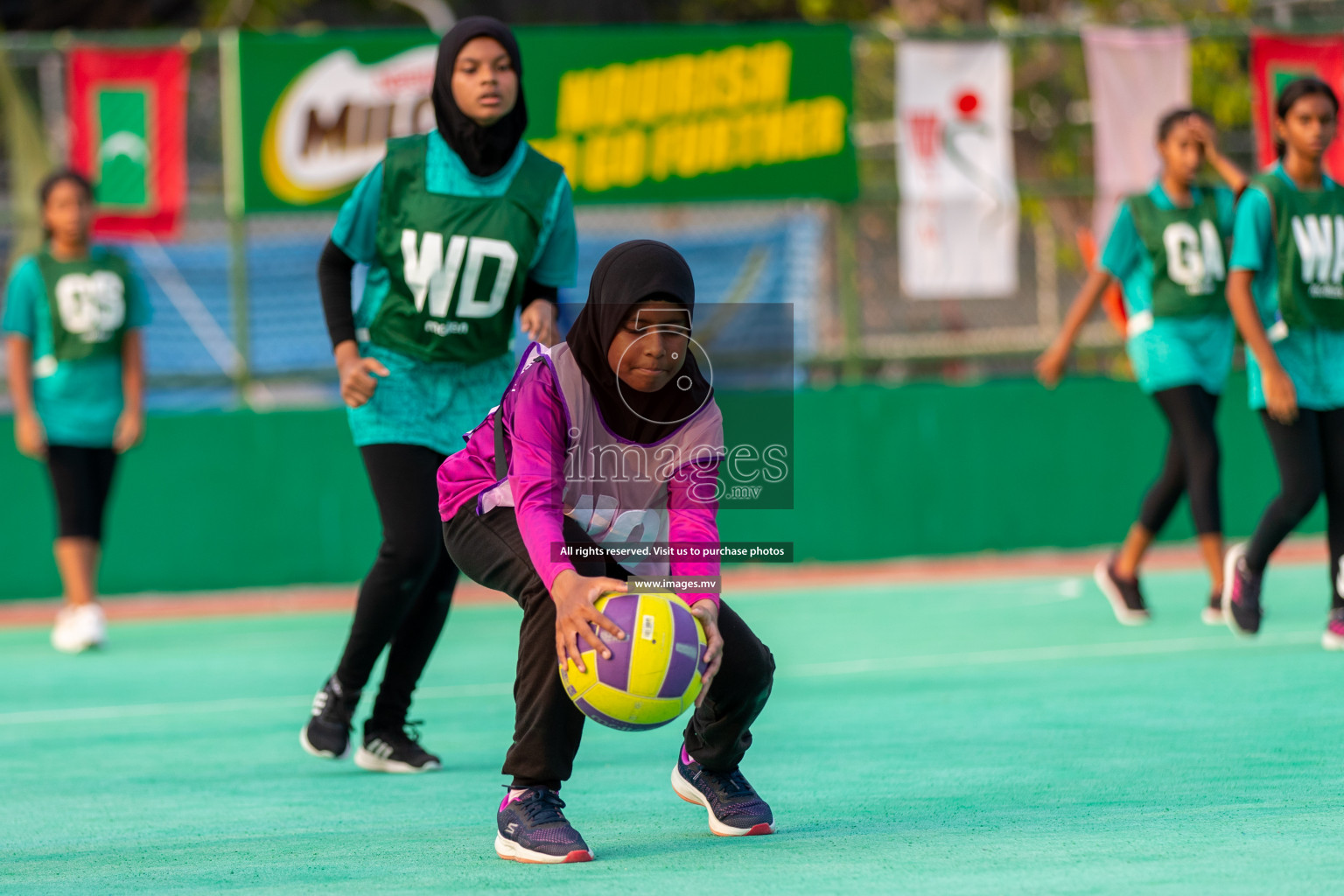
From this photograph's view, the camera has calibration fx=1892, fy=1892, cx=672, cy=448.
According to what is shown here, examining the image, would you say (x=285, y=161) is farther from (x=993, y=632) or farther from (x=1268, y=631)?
(x=1268, y=631)

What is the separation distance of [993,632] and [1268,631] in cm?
138

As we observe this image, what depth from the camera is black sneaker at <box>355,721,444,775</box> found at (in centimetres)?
622

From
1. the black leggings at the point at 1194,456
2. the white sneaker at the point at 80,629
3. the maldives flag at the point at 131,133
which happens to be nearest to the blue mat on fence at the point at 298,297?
the maldives flag at the point at 131,133

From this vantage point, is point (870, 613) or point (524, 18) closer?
point (870, 613)

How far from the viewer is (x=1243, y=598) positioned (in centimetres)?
833

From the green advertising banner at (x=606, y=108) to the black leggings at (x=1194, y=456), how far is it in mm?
4547

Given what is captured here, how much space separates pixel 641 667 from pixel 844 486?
930 centimetres

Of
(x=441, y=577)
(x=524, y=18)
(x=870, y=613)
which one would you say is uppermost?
(x=524, y=18)

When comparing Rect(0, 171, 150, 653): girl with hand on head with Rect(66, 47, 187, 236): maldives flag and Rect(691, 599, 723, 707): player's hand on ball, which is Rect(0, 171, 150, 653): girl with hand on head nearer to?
Rect(66, 47, 187, 236): maldives flag

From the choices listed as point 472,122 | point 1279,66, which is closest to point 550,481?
point 472,122

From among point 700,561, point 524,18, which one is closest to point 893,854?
point 700,561

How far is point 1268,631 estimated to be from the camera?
30.0 feet

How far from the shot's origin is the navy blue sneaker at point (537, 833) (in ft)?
15.0

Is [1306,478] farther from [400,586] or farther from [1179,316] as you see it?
[400,586]
